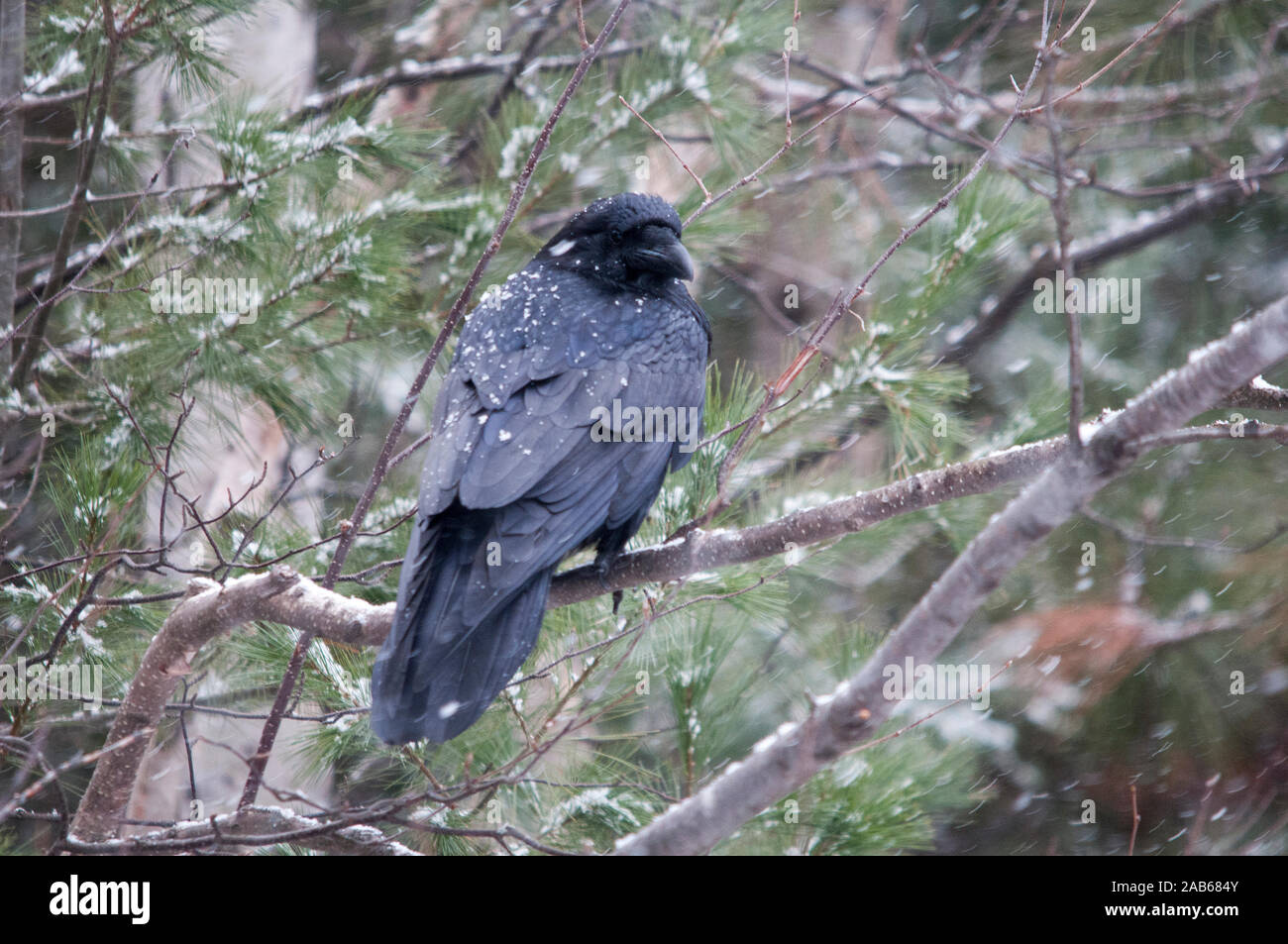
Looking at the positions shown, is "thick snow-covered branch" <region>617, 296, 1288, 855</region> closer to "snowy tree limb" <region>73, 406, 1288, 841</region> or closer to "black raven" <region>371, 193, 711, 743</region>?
"snowy tree limb" <region>73, 406, 1288, 841</region>

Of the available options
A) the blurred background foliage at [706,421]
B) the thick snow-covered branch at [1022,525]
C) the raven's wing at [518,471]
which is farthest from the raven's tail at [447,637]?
the thick snow-covered branch at [1022,525]

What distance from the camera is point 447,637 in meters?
1.97

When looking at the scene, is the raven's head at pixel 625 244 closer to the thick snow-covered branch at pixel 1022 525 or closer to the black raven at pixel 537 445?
the black raven at pixel 537 445

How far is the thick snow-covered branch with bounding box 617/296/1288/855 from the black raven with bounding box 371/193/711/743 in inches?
30.9

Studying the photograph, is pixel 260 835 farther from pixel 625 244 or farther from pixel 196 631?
pixel 625 244

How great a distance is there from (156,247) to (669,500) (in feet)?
4.93

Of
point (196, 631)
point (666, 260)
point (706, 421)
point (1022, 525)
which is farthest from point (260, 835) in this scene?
point (666, 260)

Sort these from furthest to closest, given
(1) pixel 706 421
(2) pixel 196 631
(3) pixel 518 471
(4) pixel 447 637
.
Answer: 1. (1) pixel 706 421
2. (3) pixel 518 471
3. (2) pixel 196 631
4. (4) pixel 447 637

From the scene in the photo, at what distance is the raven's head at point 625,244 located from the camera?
2.80m

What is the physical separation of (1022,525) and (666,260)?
64.2 inches

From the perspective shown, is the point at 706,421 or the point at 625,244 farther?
the point at 625,244

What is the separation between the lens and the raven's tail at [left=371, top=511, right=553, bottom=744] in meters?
1.90

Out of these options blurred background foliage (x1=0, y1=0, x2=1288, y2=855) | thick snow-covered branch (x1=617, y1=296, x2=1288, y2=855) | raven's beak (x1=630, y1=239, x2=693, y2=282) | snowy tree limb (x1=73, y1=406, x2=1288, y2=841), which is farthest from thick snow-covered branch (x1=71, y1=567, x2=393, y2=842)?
raven's beak (x1=630, y1=239, x2=693, y2=282)
